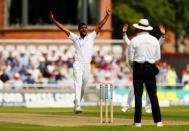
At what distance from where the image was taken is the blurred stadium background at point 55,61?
3856 cm

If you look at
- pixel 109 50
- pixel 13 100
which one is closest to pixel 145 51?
pixel 13 100

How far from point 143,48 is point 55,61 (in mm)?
21376

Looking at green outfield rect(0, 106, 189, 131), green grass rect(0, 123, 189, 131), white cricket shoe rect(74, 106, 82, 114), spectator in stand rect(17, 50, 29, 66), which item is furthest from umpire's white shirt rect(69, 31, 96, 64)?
spectator in stand rect(17, 50, 29, 66)

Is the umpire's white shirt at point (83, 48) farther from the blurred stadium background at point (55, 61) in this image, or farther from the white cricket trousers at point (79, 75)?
the blurred stadium background at point (55, 61)

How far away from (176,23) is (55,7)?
1715cm

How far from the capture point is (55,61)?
137 ft

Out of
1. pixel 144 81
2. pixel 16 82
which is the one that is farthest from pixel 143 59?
pixel 16 82

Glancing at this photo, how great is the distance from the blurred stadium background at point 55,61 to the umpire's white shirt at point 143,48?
55.5 feet

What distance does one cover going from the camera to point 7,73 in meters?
39.2

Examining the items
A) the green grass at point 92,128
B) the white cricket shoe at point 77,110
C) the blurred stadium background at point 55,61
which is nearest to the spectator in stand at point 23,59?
the blurred stadium background at point 55,61

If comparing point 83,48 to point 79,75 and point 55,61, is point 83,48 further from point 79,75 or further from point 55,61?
point 55,61

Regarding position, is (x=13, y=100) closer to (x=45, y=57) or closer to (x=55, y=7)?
(x=45, y=57)

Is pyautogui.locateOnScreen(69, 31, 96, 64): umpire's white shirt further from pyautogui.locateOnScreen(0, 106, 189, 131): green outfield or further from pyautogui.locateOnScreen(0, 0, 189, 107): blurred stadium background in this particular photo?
pyautogui.locateOnScreen(0, 0, 189, 107): blurred stadium background

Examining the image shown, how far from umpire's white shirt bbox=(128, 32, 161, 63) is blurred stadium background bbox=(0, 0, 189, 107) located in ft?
55.5
